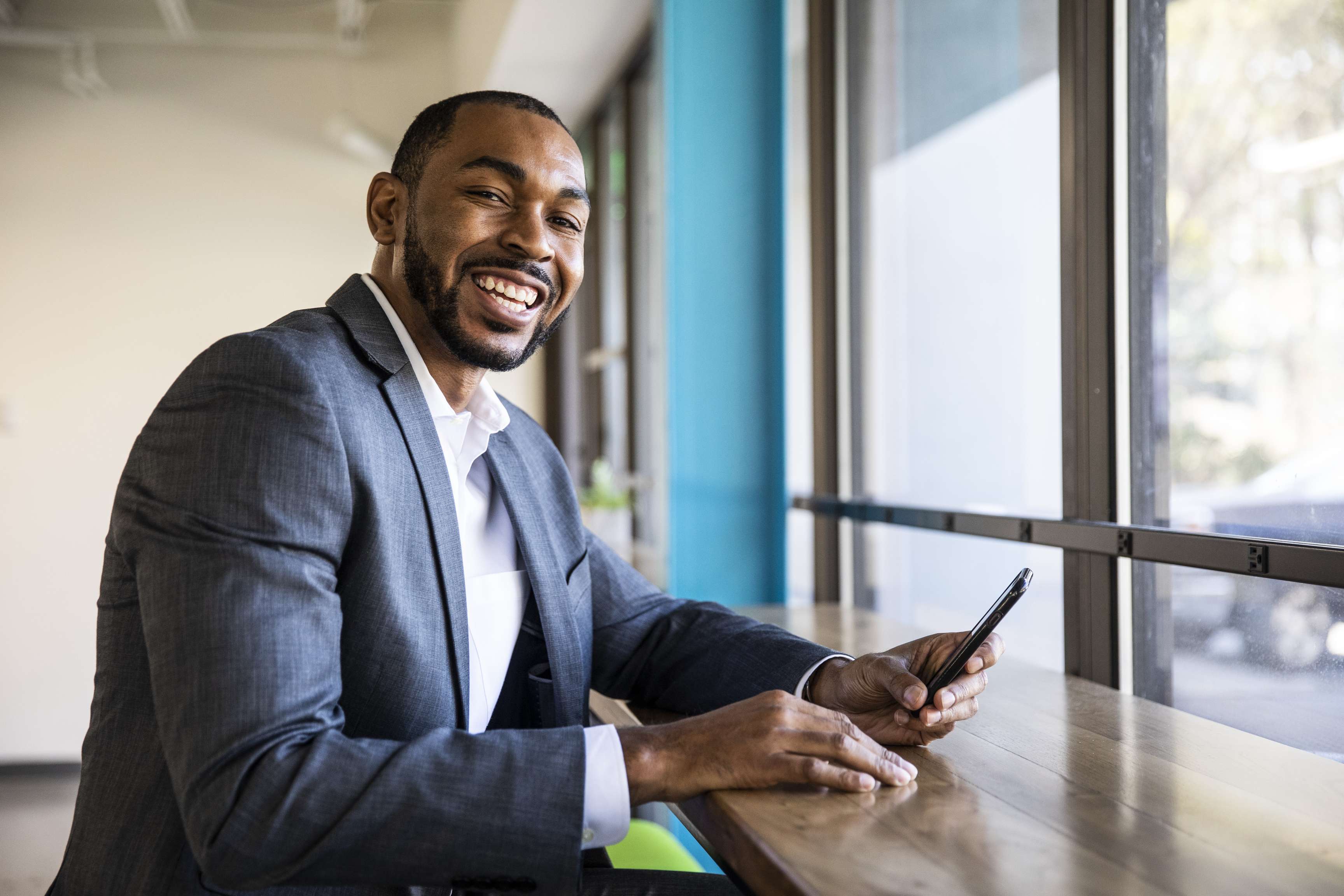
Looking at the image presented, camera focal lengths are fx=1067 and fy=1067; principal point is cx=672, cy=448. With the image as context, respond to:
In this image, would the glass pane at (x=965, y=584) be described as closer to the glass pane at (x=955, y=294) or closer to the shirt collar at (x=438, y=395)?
the glass pane at (x=955, y=294)

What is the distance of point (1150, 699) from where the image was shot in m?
1.82

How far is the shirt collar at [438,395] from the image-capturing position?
1.40 meters

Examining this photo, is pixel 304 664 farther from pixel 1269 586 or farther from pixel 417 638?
pixel 1269 586

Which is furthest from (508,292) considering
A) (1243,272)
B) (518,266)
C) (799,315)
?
(799,315)

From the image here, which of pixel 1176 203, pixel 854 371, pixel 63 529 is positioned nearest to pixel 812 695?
pixel 1176 203

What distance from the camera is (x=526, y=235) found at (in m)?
1.52

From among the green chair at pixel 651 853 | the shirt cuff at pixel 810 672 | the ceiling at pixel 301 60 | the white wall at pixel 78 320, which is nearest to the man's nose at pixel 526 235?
the shirt cuff at pixel 810 672

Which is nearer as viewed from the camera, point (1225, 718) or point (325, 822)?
point (325, 822)

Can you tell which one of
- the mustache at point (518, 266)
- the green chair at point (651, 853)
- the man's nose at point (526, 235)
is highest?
the man's nose at point (526, 235)

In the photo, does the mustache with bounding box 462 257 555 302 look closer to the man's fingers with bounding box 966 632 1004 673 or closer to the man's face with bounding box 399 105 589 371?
the man's face with bounding box 399 105 589 371

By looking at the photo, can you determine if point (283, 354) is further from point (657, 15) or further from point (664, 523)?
point (657, 15)

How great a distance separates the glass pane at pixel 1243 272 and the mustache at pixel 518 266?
1016mm

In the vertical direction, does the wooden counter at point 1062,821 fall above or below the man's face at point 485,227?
below

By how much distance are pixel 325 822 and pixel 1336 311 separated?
1.40 metres
